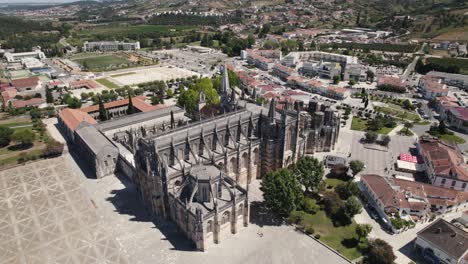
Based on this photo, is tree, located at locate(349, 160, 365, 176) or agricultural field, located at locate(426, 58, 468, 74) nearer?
tree, located at locate(349, 160, 365, 176)

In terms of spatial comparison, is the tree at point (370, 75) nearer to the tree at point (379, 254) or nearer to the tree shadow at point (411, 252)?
the tree shadow at point (411, 252)

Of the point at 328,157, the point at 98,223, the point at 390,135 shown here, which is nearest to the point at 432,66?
the point at 390,135

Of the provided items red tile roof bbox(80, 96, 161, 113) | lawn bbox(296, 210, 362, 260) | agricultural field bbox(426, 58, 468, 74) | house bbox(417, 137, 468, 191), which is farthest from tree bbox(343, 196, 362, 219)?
agricultural field bbox(426, 58, 468, 74)

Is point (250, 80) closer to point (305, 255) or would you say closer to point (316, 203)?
point (316, 203)

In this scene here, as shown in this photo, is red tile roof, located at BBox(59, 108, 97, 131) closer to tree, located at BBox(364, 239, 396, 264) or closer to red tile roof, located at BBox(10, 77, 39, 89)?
red tile roof, located at BBox(10, 77, 39, 89)

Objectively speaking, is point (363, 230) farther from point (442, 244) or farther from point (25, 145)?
point (25, 145)

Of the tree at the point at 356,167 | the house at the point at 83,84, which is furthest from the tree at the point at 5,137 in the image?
the tree at the point at 356,167
